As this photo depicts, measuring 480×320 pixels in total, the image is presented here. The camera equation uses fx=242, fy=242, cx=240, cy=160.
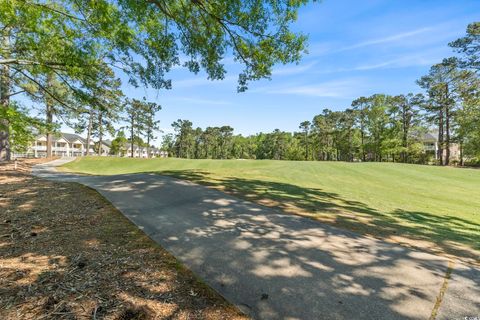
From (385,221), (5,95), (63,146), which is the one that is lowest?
(385,221)

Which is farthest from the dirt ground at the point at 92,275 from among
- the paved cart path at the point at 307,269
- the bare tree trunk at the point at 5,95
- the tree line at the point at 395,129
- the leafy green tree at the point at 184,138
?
the leafy green tree at the point at 184,138

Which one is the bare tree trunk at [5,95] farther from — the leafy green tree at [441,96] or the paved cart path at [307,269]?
the leafy green tree at [441,96]


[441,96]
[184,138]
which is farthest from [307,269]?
[184,138]

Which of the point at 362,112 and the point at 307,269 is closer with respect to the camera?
the point at 307,269

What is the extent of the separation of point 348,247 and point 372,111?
162ft

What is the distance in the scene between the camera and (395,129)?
1731 inches

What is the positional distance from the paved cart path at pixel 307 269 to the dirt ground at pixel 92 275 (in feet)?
1.03

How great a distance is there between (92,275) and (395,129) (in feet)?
168

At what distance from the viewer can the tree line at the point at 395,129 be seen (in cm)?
3103

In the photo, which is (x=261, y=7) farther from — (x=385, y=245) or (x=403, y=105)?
(x=403, y=105)

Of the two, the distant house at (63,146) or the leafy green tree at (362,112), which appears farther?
the distant house at (63,146)

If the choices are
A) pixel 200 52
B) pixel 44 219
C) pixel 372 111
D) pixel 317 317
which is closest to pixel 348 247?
pixel 317 317

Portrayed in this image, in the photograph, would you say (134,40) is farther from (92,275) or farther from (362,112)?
(362,112)

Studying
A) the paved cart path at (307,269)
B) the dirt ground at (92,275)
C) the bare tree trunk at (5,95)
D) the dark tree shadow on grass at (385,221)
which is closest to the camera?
the dirt ground at (92,275)
